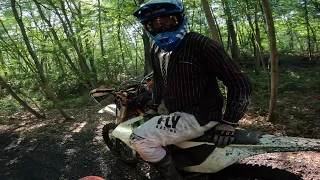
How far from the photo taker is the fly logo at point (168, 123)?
240cm

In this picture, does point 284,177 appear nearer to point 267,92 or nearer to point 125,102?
point 125,102

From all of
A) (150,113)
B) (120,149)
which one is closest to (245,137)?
(150,113)

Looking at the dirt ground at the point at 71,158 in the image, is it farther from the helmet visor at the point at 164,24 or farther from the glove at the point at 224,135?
the helmet visor at the point at 164,24

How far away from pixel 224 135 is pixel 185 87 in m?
0.53

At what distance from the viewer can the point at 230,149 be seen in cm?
223

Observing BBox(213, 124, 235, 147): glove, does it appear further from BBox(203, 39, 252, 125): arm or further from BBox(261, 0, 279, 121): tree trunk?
BBox(261, 0, 279, 121): tree trunk

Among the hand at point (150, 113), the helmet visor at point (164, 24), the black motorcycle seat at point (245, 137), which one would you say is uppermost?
the helmet visor at point (164, 24)

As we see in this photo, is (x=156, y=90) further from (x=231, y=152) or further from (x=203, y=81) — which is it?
(x=231, y=152)

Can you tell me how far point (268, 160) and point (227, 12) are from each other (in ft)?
31.6

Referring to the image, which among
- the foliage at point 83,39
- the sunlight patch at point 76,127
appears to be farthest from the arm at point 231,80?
the sunlight patch at point 76,127

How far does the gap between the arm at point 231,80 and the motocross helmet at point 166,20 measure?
10.8 inches

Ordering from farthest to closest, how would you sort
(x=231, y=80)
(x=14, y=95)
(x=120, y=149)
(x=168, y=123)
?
(x=14, y=95), (x=120, y=149), (x=168, y=123), (x=231, y=80)

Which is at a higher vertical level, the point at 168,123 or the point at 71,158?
the point at 168,123

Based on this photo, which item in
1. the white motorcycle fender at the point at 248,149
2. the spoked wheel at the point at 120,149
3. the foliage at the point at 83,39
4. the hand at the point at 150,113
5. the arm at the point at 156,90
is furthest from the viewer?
the foliage at the point at 83,39
